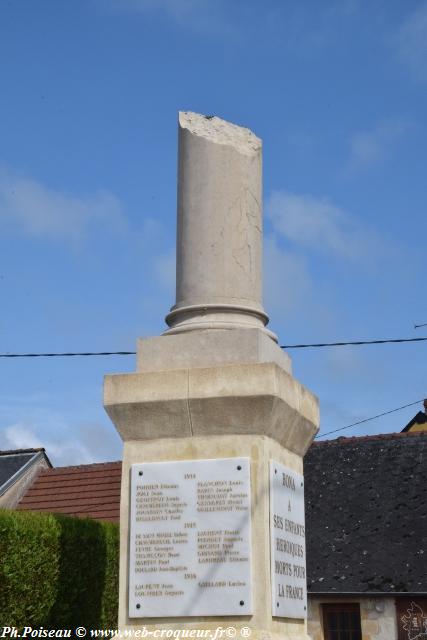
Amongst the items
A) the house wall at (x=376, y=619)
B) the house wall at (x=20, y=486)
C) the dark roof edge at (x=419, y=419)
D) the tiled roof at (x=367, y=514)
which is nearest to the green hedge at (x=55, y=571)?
the house wall at (x=376, y=619)

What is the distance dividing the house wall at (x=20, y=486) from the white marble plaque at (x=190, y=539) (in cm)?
1663

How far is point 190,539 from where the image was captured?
6.20 metres

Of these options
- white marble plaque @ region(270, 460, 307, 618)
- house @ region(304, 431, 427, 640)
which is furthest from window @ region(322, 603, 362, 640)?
white marble plaque @ region(270, 460, 307, 618)

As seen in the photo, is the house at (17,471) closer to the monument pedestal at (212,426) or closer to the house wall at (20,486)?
the house wall at (20,486)

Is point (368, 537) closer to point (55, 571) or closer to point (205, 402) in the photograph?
point (55, 571)

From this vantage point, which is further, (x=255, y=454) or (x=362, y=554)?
(x=362, y=554)

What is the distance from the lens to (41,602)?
1261 cm

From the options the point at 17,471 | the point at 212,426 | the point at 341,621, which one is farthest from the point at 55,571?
the point at 17,471

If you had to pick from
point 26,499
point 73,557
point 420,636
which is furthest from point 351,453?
point 73,557

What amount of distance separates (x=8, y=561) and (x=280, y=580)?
22.5 ft

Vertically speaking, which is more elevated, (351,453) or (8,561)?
(351,453)

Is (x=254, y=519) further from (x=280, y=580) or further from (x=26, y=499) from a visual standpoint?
(x=26, y=499)

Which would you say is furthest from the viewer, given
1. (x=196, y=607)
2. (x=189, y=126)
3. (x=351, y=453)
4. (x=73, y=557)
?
(x=351, y=453)

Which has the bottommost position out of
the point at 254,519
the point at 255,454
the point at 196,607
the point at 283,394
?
the point at 196,607
